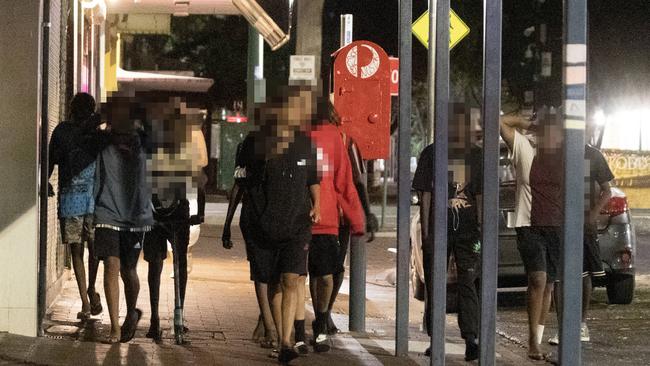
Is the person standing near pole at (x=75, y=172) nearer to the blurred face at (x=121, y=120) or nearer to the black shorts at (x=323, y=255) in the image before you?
the blurred face at (x=121, y=120)

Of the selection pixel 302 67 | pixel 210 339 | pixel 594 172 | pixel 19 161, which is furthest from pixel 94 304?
pixel 594 172

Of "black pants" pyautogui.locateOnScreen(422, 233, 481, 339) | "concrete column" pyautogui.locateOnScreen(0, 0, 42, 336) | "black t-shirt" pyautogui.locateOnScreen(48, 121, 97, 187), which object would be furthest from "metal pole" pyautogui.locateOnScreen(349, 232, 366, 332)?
"concrete column" pyautogui.locateOnScreen(0, 0, 42, 336)

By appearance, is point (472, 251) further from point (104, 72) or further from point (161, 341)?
point (104, 72)

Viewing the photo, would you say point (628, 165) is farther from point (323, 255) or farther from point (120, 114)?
point (120, 114)

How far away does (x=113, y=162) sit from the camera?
8.86 metres

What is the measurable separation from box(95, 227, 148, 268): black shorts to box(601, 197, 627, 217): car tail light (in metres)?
4.96

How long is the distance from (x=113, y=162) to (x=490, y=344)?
3.09 m

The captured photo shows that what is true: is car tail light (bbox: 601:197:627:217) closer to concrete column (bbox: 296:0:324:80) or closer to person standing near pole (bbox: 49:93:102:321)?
concrete column (bbox: 296:0:324:80)

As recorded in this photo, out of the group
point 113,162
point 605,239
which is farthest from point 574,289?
point 605,239

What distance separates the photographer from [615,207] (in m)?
11.9

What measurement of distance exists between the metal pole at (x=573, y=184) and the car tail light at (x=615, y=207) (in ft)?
20.9

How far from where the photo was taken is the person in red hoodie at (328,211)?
29.5 ft

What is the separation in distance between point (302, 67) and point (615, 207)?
3.35 m

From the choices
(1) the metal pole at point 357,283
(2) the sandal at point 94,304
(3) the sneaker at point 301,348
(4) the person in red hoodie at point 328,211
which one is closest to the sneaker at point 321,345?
(4) the person in red hoodie at point 328,211
